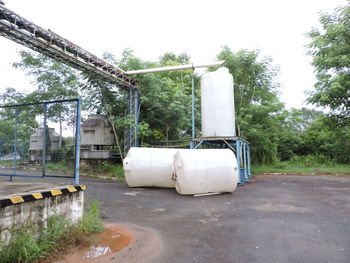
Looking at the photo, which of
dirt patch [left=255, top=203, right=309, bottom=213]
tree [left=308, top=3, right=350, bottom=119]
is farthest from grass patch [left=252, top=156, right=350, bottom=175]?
dirt patch [left=255, top=203, right=309, bottom=213]

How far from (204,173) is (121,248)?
342 centimetres

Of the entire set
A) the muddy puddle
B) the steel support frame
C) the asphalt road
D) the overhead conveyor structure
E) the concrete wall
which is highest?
the overhead conveyor structure

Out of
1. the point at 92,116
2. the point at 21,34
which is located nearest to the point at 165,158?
the point at 21,34

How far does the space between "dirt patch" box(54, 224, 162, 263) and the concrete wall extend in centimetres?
52

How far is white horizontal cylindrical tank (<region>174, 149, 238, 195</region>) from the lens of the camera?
19.4 ft

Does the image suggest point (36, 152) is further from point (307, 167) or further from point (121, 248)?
point (307, 167)

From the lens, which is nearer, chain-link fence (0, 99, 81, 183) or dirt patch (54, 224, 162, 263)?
dirt patch (54, 224, 162, 263)

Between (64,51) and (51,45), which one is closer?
(51,45)

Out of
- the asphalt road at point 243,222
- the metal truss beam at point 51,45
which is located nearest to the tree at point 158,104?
the metal truss beam at point 51,45

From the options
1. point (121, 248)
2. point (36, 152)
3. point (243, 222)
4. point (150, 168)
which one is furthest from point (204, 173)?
point (36, 152)

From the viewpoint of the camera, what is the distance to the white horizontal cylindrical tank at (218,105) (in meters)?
8.39

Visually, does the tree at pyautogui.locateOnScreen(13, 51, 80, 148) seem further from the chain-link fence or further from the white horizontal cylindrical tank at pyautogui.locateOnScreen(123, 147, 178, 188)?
the white horizontal cylindrical tank at pyautogui.locateOnScreen(123, 147, 178, 188)

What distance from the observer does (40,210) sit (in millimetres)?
2805

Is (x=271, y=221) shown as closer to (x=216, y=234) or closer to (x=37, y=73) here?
(x=216, y=234)
